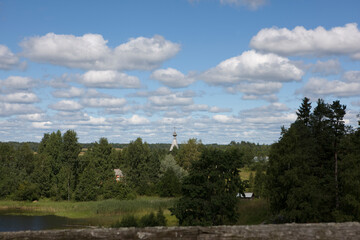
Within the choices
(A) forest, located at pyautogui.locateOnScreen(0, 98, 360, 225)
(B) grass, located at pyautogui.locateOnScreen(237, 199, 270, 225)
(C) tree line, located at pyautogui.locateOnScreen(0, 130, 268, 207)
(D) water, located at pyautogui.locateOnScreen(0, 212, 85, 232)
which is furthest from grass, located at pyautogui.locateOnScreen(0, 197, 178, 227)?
(C) tree line, located at pyautogui.locateOnScreen(0, 130, 268, 207)

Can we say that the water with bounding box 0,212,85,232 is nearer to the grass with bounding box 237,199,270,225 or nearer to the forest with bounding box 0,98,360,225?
the forest with bounding box 0,98,360,225

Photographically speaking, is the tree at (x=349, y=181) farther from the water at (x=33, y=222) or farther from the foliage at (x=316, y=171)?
the water at (x=33, y=222)

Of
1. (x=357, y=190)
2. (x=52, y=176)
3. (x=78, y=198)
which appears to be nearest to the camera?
(x=357, y=190)

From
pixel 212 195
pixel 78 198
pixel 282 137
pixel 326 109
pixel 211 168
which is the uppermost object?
pixel 326 109

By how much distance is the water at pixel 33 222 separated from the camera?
46.4 m

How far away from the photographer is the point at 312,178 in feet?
119

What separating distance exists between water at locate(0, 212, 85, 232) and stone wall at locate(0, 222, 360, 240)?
42242 millimetres

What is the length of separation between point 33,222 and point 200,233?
169ft

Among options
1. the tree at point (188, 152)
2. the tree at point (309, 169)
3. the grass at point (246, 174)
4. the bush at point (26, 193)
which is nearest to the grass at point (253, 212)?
the tree at point (309, 169)

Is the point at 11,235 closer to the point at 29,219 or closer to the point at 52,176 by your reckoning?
the point at 29,219

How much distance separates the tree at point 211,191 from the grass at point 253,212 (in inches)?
327

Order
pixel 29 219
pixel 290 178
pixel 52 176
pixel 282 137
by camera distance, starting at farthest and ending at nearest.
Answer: pixel 52 176 → pixel 29 219 → pixel 282 137 → pixel 290 178

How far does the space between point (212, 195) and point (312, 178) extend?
10525 millimetres

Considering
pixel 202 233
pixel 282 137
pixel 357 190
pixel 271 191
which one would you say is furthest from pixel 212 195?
pixel 202 233
